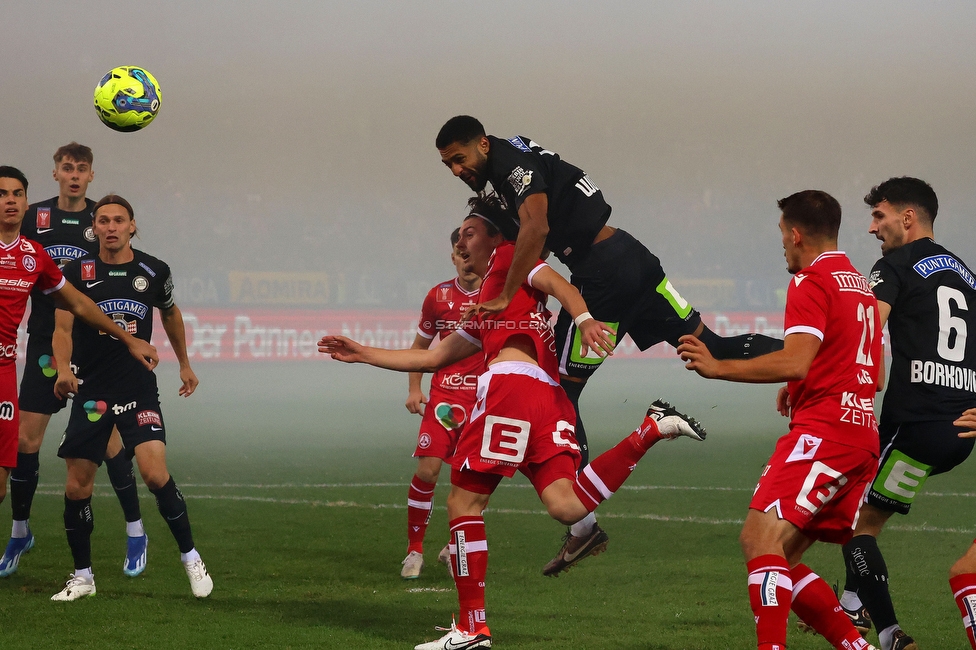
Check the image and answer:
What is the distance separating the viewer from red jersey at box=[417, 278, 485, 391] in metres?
7.64

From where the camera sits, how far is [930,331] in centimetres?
491

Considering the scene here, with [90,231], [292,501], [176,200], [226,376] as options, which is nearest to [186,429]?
[226,376]

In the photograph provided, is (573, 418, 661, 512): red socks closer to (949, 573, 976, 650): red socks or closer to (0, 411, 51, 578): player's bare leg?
(949, 573, 976, 650): red socks

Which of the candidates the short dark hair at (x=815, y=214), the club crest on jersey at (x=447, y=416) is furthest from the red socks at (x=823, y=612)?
the club crest on jersey at (x=447, y=416)

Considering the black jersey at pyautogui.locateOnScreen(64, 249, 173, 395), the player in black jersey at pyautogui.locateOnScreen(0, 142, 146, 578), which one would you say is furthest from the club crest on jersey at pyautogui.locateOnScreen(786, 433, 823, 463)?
the player in black jersey at pyautogui.locateOnScreen(0, 142, 146, 578)

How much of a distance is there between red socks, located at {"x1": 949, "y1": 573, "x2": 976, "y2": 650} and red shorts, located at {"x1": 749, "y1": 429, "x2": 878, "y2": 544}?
1.78 feet

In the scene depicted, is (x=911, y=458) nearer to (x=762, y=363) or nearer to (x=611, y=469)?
(x=611, y=469)

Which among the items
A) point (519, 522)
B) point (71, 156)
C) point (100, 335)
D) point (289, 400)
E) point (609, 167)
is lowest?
point (289, 400)

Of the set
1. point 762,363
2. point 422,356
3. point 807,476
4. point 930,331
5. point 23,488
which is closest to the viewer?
point 762,363

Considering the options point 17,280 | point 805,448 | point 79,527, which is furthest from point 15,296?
point 805,448

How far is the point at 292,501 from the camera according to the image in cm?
1025

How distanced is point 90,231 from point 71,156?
0.56 meters

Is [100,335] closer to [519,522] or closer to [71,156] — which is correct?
[71,156]

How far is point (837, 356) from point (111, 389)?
421 centimetres
